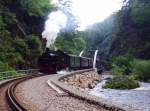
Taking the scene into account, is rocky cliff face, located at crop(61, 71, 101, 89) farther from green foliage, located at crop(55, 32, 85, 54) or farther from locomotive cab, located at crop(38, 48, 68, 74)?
green foliage, located at crop(55, 32, 85, 54)

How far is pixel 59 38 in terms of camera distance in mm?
95438

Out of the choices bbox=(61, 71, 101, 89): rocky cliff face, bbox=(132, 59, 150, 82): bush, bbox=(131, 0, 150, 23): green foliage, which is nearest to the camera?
bbox=(61, 71, 101, 89): rocky cliff face

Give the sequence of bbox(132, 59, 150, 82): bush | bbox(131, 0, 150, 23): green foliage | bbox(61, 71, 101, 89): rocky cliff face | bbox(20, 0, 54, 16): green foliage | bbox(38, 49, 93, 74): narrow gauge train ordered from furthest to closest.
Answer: bbox(131, 0, 150, 23): green foliage, bbox(20, 0, 54, 16): green foliage, bbox(132, 59, 150, 82): bush, bbox(38, 49, 93, 74): narrow gauge train, bbox(61, 71, 101, 89): rocky cliff face

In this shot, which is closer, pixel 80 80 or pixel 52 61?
pixel 52 61

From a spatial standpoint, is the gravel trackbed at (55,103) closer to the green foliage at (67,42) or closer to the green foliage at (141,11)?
the green foliage at (67,42)

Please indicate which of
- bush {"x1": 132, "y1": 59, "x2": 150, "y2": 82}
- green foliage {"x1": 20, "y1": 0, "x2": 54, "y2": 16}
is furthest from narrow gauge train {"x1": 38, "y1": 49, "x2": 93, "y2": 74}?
green foliage {"x1": 20, "y1": 0, "x2": 54, "y2": 16}

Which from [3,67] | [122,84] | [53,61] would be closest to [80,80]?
[53,61]

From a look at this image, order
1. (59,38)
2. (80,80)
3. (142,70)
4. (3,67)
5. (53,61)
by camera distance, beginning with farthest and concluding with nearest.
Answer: (59,38), (142,70), (80,80), (53,61), (3,67)

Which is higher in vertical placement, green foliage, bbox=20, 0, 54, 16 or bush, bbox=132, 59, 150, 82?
green foliage, bbox=20, 0, 54, 16

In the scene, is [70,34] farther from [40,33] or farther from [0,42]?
[0,42]

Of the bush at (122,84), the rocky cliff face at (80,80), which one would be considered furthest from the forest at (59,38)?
the bush at (122,84)

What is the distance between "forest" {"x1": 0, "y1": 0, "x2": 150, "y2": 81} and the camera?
5397cm

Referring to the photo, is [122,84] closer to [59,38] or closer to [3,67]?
[3,67]

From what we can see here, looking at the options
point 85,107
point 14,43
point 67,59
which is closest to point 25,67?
point 14,43
